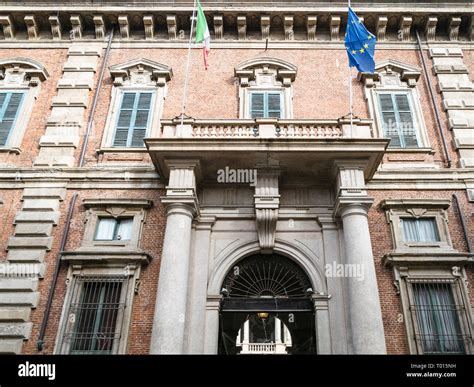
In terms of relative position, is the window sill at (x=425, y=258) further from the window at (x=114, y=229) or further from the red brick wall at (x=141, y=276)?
the window at (x=114, y=229)

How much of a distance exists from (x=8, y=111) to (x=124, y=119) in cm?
349

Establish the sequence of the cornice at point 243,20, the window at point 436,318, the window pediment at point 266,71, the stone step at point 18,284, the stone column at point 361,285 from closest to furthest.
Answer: the stone column at point 361,285 → the window at point 436,318 → the stone step at point 18,284 → the window pediment at point 266,71 → the cornice at point 243,20

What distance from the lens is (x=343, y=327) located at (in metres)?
9.96

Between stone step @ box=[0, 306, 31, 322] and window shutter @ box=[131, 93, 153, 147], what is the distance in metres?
5.13

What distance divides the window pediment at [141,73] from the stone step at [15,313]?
23.4 feet

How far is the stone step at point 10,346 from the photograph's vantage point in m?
9.66

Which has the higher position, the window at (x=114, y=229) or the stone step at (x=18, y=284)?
the window at (x=114, y=229)

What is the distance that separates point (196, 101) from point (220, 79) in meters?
1.15

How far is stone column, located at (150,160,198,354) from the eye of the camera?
8.88 metres

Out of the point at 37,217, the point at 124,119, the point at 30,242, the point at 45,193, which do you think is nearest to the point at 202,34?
the point at 124,119

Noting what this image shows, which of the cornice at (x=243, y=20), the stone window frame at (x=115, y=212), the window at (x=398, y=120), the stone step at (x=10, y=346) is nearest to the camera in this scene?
the stone step at (x=10, y=346)

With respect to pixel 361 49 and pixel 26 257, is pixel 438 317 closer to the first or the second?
pixel 361 49

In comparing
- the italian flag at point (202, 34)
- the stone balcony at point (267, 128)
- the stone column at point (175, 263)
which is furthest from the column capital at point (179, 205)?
the italian flag at point (202, 34)

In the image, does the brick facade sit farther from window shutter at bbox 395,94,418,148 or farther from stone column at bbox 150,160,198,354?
stone column at bbox 150,160,198,354
